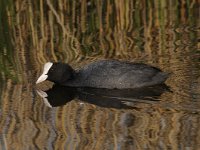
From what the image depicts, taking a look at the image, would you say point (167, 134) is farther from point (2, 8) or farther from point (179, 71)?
point (2, 8)

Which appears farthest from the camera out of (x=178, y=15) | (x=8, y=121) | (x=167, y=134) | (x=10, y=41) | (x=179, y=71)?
(x=178, y=15)

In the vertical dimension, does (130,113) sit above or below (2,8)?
below

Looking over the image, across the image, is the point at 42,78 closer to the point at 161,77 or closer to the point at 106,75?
the point at 106,75

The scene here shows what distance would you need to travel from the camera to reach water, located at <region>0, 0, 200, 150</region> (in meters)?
5.64

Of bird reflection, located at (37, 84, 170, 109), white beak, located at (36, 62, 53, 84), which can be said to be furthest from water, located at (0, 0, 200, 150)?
white beak, located at (36, 62, 53, 84)

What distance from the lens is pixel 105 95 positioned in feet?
22.9

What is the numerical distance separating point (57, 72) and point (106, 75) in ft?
1.76

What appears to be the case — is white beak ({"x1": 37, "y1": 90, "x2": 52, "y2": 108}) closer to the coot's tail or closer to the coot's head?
the coot's head

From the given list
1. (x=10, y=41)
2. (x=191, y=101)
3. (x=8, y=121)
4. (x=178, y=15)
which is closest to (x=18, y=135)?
(x=8, y=121)

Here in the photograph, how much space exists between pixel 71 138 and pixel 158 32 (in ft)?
11.9

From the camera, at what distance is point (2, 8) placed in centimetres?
1005

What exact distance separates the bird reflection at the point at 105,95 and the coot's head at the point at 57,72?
0.36ft

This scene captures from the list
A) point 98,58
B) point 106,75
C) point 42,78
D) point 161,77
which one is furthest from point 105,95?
point 98,58

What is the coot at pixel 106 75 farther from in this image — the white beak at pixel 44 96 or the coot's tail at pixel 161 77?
the white beak at pixel 44 96
